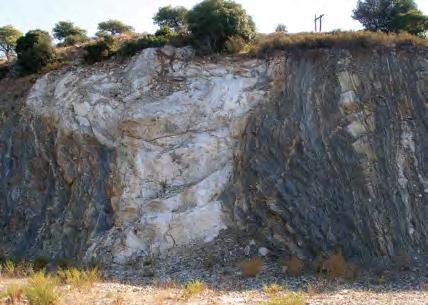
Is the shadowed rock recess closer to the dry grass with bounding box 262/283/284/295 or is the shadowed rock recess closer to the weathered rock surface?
the weathered rock surface

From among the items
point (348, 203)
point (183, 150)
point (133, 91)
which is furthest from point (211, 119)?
point (348, 203)

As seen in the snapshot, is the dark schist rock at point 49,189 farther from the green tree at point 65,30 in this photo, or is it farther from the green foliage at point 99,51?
the green tree at point 65,30

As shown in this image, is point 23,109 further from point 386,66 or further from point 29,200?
point 386,66

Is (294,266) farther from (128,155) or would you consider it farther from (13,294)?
(13,294)

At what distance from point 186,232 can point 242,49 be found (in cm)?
789

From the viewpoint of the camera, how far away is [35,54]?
2345 cm

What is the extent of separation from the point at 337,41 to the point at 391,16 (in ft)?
30.6

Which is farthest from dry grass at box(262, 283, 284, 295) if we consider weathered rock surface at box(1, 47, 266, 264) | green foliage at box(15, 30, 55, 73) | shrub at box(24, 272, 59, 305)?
green foliage at box(15, 30, 55, 73)

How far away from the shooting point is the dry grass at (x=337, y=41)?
1959 centimetres

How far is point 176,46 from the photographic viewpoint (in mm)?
21109

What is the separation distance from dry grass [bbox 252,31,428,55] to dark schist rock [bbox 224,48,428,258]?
448 mm

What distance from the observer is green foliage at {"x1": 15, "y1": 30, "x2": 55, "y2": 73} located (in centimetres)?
2350

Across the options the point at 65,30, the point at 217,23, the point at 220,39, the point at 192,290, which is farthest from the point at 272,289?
the point at 65,30

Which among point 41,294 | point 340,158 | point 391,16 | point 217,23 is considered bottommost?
point 41,294
